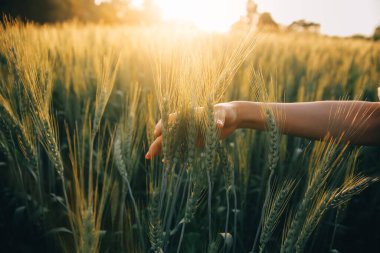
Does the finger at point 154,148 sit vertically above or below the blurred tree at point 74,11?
below

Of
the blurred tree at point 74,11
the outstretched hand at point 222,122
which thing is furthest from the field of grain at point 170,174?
the blurred tree at point 74,11

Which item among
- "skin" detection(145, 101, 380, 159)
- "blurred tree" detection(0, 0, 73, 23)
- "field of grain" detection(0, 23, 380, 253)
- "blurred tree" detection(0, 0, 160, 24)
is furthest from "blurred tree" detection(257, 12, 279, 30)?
"blurred tree" detection(0, 0, 73, 23)

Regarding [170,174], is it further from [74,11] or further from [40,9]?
[74,11]

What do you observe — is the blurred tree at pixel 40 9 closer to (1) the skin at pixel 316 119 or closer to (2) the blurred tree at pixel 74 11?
(2) the blurred tree at pixel 74 11

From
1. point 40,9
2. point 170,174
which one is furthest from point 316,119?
point 40,9

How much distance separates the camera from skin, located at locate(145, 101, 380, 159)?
108 cm

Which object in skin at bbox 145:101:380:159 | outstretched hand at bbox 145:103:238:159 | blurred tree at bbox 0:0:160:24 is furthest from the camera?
blurred tree at bbox 0:0:160:24

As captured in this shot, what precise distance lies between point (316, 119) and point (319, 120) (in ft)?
0.04

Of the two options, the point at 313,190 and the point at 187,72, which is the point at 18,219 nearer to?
the point at 187,72

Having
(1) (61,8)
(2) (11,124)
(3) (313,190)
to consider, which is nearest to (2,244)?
(2) (11,124)

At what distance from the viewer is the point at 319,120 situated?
3.71 feet

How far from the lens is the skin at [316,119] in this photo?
108 centimetres

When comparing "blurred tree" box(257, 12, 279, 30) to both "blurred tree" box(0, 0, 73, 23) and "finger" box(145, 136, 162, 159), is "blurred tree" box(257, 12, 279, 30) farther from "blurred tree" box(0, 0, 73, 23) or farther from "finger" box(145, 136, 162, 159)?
"blurred tree" box(0, 0, 73, 23)

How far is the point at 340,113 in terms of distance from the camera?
44.3 inches
